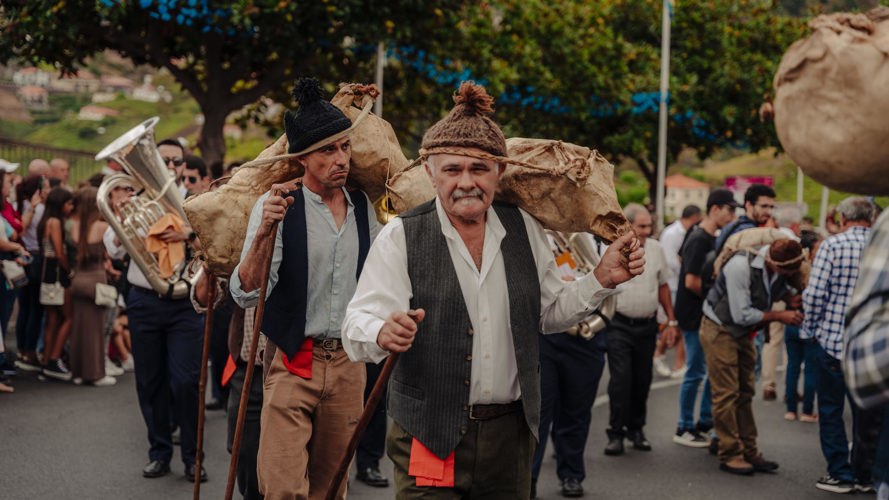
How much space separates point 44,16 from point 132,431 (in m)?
7.50

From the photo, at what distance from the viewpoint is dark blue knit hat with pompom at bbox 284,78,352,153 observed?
477 cm

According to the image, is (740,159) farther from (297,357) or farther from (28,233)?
(297,357)

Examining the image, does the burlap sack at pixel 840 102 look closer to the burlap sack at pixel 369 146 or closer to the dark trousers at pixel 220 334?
the burlap sack at pixel 369 146

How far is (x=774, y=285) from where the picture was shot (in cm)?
828

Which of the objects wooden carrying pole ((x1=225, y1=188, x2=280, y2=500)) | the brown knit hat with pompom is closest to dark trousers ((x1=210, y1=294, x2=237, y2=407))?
wooden carrying pole ((x1=225, y1=188, x2=280, y2=500))

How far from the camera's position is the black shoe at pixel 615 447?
8.84 meters

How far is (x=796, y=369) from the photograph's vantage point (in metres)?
10.1

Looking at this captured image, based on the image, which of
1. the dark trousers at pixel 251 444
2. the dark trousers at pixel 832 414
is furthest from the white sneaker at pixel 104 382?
the dark trousers at pixel 832 414

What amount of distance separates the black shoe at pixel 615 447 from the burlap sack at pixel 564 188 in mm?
5017

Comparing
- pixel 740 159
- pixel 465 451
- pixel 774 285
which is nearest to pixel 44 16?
pixel 774 285

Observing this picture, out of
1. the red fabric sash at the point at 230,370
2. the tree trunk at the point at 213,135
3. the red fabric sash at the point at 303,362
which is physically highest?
the tree trunk at the point at 213,135

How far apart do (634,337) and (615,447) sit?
929 millimetres

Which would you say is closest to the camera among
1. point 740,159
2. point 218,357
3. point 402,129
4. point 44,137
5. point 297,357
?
point 297,357

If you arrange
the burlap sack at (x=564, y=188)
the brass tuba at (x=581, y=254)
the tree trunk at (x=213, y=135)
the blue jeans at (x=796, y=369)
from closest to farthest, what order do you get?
the burlap sack at (x=564, y=188) → the brass tuba at (x=581, y=254) → the blue jeans at (x=796, y=369) → the tree trunk at (x=213, y=135)
